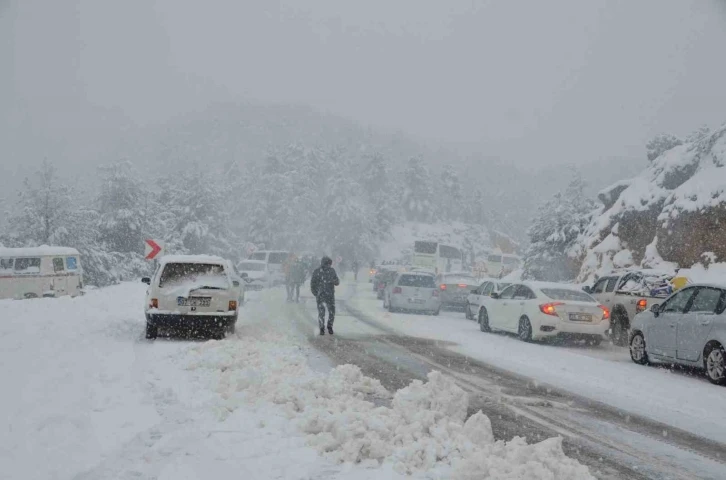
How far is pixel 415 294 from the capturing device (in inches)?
964

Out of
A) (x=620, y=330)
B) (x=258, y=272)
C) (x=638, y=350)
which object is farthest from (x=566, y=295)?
(x=258, y=272)

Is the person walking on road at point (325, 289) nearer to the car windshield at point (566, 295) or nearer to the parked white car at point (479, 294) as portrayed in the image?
the car windshield at point (566, 295)

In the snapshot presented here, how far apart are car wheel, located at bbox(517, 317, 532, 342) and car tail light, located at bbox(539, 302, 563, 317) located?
58 cm

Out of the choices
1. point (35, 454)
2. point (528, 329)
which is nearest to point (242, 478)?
point (35, 454)

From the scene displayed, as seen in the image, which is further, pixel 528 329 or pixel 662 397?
pixel 528 329

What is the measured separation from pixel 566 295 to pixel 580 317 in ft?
2.45

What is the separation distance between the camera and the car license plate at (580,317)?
15055 mm

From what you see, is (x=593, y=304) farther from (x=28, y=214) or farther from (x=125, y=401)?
(x=28, y=214)

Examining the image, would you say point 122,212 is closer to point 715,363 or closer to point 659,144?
point 659,144

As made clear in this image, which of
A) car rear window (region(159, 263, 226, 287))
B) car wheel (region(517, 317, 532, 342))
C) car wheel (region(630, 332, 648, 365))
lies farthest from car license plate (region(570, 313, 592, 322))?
car rear window (region(159, 263, 226, 287))

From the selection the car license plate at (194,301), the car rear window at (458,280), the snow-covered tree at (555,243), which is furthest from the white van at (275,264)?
the car license plate at (194,301)

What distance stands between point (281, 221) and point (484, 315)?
6497 centimetres

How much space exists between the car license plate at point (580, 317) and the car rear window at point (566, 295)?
0.43 meters

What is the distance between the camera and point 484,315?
18531 millimetres
